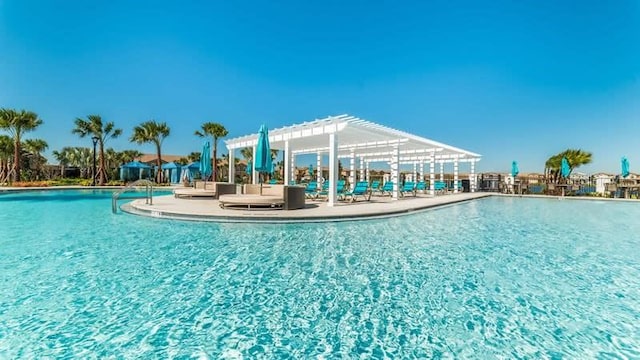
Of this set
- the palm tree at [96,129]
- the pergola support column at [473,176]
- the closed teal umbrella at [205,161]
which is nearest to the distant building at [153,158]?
the palm tree at [96,129]

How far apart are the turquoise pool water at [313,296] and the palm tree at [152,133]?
24063 millimetres

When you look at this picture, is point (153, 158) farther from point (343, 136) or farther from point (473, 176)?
point (473, 176)

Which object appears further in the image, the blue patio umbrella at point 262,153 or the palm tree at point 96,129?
the palm tree at point 96,129

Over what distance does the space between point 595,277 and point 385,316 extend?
3.33 metres

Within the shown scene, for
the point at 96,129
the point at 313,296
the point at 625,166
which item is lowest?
the point at 313,296

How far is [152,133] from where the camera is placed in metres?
27.6

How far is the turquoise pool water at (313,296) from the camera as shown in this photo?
2217mm

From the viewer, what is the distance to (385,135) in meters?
13.3

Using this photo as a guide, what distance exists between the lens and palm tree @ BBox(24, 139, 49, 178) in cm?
3113

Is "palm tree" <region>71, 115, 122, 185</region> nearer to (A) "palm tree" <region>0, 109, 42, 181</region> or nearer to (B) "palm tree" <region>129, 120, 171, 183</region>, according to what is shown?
(B) "palm tree" <region>129, 120, 171, 183</region>

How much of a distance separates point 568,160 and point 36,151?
175 ft

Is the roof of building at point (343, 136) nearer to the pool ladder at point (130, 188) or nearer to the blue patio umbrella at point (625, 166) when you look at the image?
the pool ladder at point (130, 188)

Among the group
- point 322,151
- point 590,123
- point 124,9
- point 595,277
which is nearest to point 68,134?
point 124,9

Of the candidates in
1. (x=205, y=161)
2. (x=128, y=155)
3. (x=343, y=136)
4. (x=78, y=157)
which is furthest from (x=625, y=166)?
(x=78, y=157)
